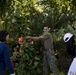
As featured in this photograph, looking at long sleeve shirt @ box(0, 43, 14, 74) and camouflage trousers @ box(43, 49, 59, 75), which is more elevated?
long sleeve shirt @ box(0, 43, 14, 74)

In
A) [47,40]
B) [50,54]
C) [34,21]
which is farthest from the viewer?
[34,21]

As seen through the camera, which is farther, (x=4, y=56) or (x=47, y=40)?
(x=47, y=40)

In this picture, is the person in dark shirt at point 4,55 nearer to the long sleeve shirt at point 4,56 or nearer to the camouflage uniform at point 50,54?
the long sleeve shirt at point 4,56

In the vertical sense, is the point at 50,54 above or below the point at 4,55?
below

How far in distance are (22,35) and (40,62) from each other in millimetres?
954

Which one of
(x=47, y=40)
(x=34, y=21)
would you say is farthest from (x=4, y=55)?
(x=34, y=21)

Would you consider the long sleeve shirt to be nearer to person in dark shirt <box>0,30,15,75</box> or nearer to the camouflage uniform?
person in dark shirt <box>0,30,15,75</box>

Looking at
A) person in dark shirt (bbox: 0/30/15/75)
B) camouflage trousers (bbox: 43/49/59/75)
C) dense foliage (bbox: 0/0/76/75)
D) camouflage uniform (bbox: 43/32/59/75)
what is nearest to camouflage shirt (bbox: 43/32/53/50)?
camouflage uniform (bbox: 43/32/59/75)

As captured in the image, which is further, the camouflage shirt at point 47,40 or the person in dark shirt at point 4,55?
the camouflage shirt at point 47,40

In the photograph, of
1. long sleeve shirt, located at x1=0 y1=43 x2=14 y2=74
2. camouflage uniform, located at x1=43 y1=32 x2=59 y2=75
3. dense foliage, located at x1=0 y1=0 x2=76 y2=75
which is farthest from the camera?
dense foliage, located at x1=0 y1=0 x2=76 y2=75

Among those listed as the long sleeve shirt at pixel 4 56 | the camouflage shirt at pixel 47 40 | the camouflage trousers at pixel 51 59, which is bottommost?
the camouflage trousers at pixel 51 59

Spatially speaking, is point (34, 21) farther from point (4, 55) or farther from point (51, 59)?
point (4, 55)

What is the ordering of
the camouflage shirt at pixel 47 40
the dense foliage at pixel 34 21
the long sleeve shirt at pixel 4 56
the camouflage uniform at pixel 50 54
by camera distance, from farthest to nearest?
the dense foliage at pixel 34 21, the camouflage uniform at pixel 50 54, the camouflage shirt at pixel 47 40, the long sleeve shirt at pixel 4 56

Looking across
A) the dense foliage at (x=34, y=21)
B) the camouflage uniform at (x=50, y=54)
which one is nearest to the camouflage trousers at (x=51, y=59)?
the camouflage uniform at (x=50, y=54)
